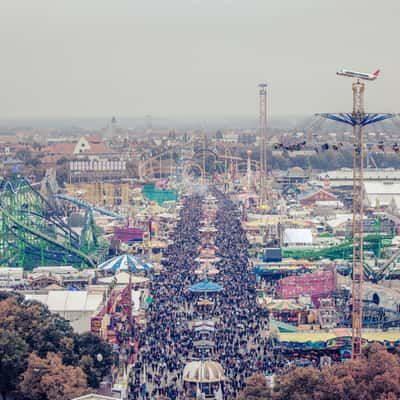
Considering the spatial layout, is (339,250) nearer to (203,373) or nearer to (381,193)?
(203,373)

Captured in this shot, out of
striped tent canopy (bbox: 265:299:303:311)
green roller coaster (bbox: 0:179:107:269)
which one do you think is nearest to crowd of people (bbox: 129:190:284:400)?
striped tent canopy (bbox: 265:299:303:311)

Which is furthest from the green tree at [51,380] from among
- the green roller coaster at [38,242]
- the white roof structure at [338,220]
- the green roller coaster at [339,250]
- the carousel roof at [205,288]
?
the white roof structure at [338,220]


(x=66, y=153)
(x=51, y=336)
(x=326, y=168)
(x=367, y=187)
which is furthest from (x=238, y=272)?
(x=66, y=153)

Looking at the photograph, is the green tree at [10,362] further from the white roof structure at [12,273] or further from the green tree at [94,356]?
the white roof structure at [12,273]

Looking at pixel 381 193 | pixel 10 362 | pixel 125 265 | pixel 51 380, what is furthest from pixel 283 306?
pixel 381 193

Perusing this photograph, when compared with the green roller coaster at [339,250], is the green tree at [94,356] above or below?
below

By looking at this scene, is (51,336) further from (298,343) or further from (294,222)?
(294,222)

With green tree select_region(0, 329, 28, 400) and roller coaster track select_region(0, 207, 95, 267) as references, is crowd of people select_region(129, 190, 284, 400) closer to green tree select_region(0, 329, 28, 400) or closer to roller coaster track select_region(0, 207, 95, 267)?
green tree select_region(0, 329, 28, 400)
